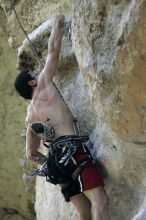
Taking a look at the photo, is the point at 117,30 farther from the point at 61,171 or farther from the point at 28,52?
the point at 28,52

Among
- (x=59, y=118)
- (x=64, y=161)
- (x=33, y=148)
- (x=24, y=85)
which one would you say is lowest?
(x=33, y=148)

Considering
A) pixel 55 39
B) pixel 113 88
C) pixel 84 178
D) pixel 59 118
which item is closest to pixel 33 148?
pixel 59 118

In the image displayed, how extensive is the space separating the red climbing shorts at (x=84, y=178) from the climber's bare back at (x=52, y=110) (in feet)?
0.60

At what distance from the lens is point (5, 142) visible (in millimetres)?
10195

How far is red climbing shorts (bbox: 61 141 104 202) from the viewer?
12.2 ft

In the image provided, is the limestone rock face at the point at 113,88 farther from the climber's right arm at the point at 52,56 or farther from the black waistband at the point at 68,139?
the climber's right arm at the point at 52,56

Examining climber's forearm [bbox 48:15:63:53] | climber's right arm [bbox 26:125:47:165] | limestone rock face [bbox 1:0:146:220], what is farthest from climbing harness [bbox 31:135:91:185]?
climber's forearm [bbox 48:15:63:53]

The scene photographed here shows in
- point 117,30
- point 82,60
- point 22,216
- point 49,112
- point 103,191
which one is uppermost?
point 117,30

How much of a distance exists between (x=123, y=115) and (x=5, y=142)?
7208mm

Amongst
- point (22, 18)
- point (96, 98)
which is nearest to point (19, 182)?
point (22, 18)

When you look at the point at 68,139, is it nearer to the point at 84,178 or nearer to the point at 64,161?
the point at 64,161

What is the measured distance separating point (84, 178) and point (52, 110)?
56 cm

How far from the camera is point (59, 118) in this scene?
12.8 ft

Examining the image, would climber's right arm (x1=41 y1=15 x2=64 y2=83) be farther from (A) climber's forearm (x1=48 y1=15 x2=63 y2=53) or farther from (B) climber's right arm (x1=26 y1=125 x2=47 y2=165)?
(B) climber's right arm (x1=26 y1=125 x2=47 y2=165)
